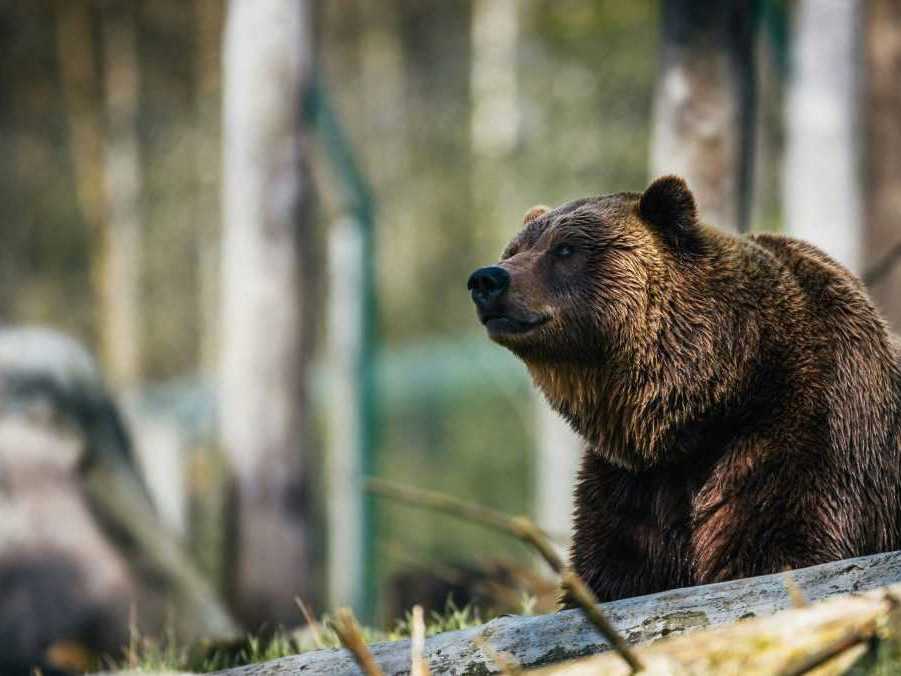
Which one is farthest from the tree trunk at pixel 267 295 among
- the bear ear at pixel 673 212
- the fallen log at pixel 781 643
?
the fallen log at pixel 781 643

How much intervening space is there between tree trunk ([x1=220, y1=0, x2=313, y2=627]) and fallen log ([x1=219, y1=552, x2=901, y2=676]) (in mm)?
5291

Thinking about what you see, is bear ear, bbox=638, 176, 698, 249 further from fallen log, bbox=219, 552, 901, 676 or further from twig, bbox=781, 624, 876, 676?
twig, bbox=781, 624, 876, 676

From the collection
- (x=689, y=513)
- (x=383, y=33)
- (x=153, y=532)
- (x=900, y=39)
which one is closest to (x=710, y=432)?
(x=689, y=513)

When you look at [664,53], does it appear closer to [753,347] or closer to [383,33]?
[753,347]

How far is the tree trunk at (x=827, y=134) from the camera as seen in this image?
28.0 feet

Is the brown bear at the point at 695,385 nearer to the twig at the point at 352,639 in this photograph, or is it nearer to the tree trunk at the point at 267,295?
the twig at the point at 352,639

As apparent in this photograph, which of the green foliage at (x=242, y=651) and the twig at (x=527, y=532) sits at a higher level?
the twig at (x=527, y=532)

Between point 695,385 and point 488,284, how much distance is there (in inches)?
27.9

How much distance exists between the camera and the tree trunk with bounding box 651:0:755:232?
6.07 meters

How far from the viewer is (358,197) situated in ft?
31.0

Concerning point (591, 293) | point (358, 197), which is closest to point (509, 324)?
point (591, 293)

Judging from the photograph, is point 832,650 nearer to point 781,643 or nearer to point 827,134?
point 781,643

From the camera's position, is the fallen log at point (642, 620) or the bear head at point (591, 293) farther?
the bear head at point (591, 293)

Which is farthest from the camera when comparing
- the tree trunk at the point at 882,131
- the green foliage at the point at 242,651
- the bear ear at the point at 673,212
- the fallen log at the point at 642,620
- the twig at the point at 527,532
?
the tree trunk at the point at 882,131
